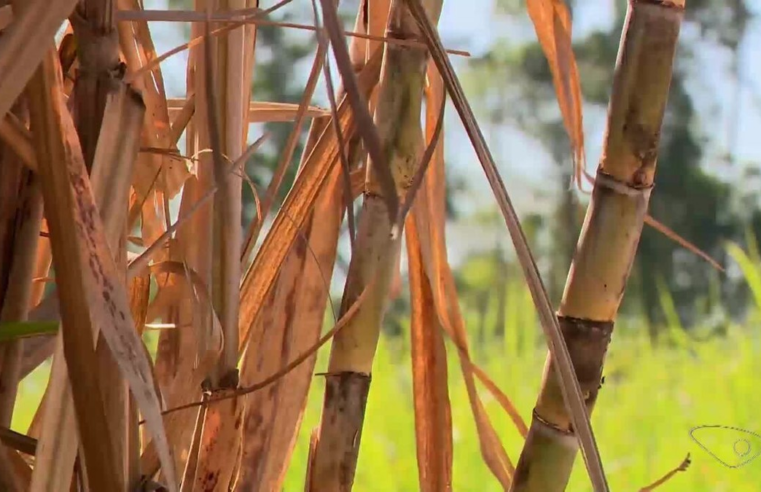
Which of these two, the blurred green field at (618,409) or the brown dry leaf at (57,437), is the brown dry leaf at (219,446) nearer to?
the brown dry leaf at (57,437)

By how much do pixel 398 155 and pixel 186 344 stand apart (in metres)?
0.08

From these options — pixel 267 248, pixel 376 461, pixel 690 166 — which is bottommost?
pixel 376 461

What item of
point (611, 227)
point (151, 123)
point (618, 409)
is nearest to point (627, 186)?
point (611, 227)

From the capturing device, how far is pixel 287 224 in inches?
7.7

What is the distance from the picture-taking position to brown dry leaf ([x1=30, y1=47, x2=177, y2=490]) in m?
0.11

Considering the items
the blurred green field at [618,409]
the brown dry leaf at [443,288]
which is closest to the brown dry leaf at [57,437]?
the brown dry leaf at [443,288]

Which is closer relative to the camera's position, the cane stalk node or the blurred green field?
the cane stalk node

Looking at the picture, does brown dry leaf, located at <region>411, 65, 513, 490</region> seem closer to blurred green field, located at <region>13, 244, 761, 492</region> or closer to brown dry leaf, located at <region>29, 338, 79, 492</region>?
brown dry leaf, located at <region>29, 338, 79, 492</region>

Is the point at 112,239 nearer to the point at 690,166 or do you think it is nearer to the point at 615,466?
the point at 615,466

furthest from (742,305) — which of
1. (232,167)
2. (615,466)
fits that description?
(232,167)

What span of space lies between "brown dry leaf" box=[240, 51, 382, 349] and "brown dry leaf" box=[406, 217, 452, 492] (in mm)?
40

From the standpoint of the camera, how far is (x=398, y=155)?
0.58 feet

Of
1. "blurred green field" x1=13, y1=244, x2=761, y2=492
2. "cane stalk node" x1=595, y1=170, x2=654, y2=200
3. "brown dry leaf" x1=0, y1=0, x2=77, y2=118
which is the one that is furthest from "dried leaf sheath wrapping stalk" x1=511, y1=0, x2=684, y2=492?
"blurred green field" x1=13, y1=244, x2=761, y2=492

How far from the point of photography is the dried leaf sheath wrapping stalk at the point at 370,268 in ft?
0.57
